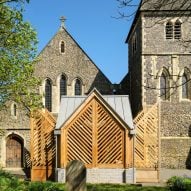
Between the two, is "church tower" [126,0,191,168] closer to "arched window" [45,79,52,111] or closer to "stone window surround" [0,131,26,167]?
"arched window" [45,79,52,111]

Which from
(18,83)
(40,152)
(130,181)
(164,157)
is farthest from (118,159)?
(164,157)

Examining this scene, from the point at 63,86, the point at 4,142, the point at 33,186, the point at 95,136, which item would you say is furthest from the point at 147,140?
the point at 4,142

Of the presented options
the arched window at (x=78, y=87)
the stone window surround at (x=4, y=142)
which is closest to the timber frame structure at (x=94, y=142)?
the stone window surround at (x=4, y=142)

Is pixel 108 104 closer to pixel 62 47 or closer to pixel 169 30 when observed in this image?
pixel 169 30

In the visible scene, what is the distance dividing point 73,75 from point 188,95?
796cm

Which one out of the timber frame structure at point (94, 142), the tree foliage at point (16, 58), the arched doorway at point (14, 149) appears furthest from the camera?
the arched doorway at point (14, 149)

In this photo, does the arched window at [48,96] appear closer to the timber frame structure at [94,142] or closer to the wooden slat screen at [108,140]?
the timber frame structure at [94,142]

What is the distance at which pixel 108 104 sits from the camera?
58.8ft

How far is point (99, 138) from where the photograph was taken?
59.1 ft

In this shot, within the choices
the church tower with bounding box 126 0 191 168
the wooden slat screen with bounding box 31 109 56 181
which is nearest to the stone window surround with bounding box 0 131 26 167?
the church tower with bounding box 126 0 191 168

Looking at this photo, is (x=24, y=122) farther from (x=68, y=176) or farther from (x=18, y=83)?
(x=68, y=176)

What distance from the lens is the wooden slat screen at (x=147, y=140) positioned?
1936 cm

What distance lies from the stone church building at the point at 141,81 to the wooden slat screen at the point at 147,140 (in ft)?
15.9

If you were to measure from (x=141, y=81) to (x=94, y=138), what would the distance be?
9.37m
